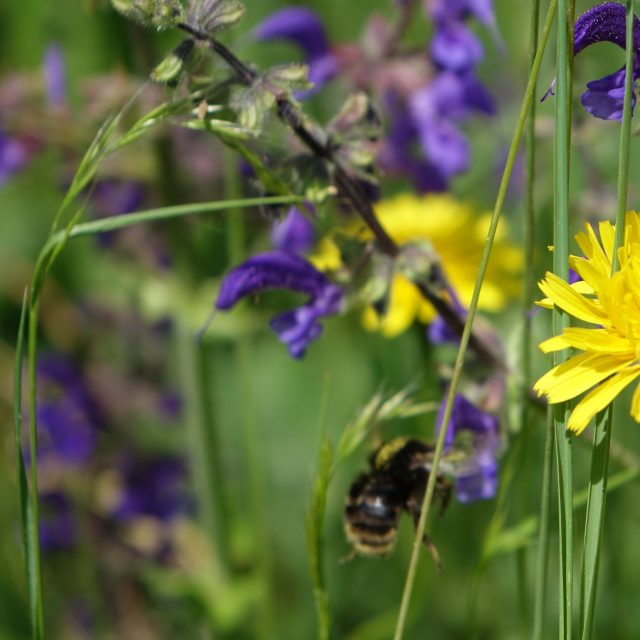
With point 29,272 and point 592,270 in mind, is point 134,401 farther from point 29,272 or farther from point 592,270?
point 592,270

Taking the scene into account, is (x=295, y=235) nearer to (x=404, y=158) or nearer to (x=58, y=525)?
(x=404, y=158)

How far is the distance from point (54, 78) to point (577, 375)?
56.9 inches

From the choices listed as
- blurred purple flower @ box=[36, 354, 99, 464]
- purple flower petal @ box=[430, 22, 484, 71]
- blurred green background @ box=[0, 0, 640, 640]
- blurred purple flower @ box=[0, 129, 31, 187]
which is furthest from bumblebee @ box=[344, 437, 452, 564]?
blurred purple flower @ box=[0, 129, 31, 187]

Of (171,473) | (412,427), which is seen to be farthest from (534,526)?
(171,473)

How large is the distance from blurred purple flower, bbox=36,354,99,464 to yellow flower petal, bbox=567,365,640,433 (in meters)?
1.42

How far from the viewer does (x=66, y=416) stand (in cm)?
209

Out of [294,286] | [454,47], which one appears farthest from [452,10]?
[294,286]

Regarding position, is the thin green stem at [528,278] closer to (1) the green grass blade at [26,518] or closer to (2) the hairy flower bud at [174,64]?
(2) the hairy flower bud at [174,64]

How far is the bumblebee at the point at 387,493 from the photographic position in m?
1.15

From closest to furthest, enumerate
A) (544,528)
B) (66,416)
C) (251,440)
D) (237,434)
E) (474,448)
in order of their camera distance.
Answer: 1. (544,528)
2. (474,448)
3. (251,440)
4. (66,416)
5. (237,434)

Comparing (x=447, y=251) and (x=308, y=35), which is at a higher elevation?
(x=308, y=35)

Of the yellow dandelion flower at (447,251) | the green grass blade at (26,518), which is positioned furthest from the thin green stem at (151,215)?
the yellow dandelion flower at (447,251)

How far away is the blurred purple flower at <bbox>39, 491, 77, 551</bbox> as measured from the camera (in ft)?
7.20

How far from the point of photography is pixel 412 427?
6.63ft
